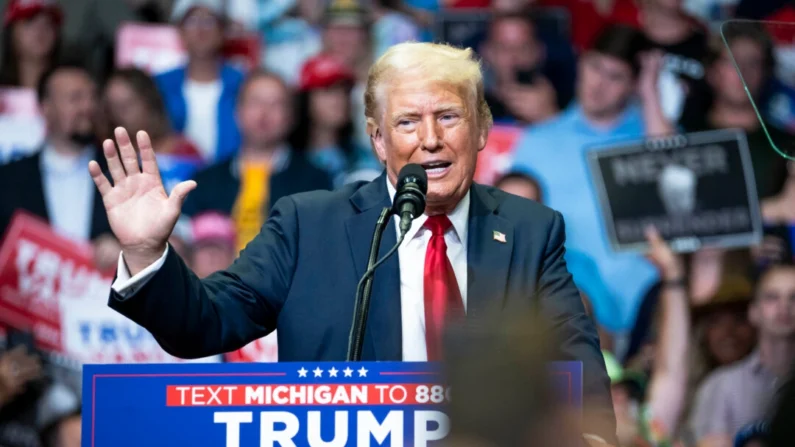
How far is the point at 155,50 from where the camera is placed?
599cm

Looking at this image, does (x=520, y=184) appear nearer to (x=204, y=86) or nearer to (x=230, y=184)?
(x=230, y=184)

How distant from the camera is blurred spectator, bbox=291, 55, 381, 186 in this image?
592 cm

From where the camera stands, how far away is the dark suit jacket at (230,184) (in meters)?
5.81

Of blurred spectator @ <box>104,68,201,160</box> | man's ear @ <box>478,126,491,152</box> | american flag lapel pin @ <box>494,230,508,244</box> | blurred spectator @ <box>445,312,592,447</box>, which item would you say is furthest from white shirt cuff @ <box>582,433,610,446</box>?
blurred spectator @ <box>104,68,201,160</box>

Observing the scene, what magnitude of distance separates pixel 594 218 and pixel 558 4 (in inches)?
41.6

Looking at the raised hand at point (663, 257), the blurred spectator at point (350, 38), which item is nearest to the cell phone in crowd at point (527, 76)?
the blurred spectator at point (350, 38)

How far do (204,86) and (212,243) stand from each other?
0.79 meters

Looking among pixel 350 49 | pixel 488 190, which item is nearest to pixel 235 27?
pixel 350 49

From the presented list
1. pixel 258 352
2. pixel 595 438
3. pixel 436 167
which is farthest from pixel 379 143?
pixel 258 352

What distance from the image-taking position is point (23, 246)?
233 inches

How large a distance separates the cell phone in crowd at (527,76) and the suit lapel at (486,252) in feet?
10.4

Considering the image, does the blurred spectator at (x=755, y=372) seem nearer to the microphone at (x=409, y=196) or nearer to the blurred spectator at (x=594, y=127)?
the blurred spectator at (x=594, y=127)

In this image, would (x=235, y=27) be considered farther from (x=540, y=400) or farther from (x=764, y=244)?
(x=540, y=400)

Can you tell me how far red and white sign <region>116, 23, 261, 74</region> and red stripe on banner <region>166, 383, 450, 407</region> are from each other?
13.2 ft
